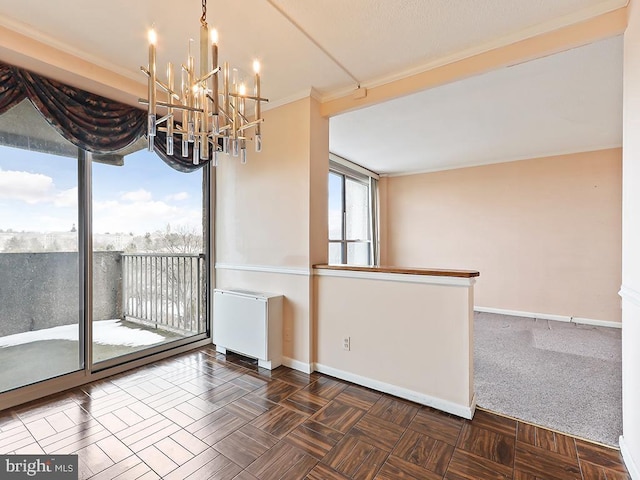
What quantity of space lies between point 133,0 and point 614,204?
5776mm

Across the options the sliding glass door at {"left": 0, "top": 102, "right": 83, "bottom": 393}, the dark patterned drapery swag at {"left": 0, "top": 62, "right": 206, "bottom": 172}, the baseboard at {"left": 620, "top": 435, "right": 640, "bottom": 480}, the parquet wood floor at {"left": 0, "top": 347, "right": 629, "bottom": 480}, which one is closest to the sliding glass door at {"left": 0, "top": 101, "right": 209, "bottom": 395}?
the sliding glass door at {"left": 0, "top": 102, "right": 83, "bottom": 393}

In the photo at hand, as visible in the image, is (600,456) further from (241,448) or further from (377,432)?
(241,448)

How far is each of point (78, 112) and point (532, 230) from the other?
18.8 ft

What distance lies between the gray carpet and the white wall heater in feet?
5.69

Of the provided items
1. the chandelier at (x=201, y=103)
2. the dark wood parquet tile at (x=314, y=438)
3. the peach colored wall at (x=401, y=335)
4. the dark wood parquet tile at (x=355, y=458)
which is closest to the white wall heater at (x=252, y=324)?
the peach colored wall at (x=401, y=335)

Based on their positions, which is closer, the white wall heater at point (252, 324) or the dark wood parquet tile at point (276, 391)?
the dark wood parquet tile at point (276, 391)

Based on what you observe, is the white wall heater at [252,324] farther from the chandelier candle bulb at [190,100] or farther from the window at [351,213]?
the window at [351,213]

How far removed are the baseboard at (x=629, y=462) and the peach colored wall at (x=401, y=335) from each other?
2.47 feet

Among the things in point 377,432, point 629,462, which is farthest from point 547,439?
point 377,432

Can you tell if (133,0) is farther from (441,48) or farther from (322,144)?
(441,48)

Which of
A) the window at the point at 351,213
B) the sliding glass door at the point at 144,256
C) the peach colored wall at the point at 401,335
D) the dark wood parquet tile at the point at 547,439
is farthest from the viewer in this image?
the window at the point at 351,213

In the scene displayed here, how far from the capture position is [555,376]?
265 centimetres

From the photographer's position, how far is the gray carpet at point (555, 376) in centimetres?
203

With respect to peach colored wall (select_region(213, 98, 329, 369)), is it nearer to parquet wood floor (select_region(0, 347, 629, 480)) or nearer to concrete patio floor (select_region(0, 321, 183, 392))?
parquet wood floor (select_region(0, 347, 629, 480))
